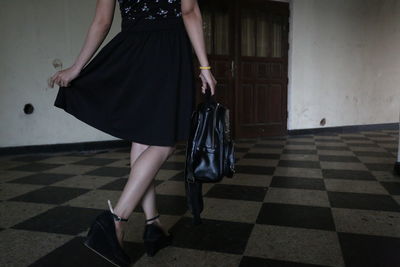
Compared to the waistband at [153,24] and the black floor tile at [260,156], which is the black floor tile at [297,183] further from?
the waistband at [153,24]

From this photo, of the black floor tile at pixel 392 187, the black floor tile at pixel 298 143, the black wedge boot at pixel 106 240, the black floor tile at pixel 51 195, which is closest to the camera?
the black wedge boot at pixel 106 240

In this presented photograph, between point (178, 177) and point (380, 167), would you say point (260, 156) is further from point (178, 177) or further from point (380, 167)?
point (178, 177)

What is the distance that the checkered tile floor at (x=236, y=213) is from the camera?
1.33 meters

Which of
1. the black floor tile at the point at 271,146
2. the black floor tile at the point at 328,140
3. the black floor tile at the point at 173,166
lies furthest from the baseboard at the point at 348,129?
the black floor tile at the point at 173,166

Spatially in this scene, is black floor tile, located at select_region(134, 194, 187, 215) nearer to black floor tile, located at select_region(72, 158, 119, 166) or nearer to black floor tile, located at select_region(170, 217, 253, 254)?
black floor tile, located at select_region(170, 217, 253, 254)

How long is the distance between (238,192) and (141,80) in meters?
1.21

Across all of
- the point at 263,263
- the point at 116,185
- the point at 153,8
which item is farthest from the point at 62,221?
the point at 153,8

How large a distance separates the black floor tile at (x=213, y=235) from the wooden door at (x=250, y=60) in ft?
9.77

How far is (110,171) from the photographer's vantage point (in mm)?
2820

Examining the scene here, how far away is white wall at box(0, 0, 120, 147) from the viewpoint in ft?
11.5

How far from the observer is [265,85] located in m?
4.96

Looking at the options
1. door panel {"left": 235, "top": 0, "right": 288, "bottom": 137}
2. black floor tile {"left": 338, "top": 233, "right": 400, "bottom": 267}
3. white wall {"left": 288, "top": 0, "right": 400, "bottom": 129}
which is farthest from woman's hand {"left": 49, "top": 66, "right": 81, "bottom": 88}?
white wall {"left": 288, "top": 0, "right": 400, "bottom": 129}

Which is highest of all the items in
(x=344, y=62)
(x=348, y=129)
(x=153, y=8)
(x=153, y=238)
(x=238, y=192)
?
(x=153, y=8)

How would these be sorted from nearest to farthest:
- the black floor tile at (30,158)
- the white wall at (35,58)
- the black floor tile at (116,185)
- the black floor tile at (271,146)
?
the black floor tile at (116,185), the black floor tile at (30,158), the white wall at (35,58), the black floor tile at (271,146)
